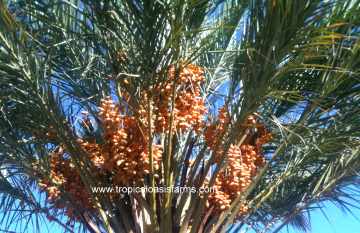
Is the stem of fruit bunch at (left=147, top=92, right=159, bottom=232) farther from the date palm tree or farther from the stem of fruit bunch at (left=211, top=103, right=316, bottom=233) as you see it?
the stem of fruit bunch at (left=211, top=103, right=316, bottom=233)

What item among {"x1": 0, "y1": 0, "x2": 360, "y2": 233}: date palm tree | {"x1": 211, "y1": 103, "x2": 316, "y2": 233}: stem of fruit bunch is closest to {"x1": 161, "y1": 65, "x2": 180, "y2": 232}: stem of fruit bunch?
{"x1": 0, "y1": 0, "x2": 360, "y2": 233}: date palm tree

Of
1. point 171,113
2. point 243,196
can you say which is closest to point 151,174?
point 171,113

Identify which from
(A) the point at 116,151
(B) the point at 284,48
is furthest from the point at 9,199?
(B) the point at 284,48

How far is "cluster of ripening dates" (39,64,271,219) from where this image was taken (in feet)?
12.5

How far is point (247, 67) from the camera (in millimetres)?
3523

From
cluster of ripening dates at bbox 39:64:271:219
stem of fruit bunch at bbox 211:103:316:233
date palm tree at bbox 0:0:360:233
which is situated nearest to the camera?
date palm tree at bbox 0:0:360:233

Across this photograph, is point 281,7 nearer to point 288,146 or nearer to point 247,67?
point 247,67

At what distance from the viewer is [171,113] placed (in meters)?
3.81

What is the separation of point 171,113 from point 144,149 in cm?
29

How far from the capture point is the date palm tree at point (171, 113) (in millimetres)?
3438

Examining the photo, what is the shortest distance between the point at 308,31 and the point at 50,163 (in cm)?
196

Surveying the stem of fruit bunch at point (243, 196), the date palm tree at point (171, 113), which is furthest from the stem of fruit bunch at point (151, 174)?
the stem of fruit bunch at point (243, 196)

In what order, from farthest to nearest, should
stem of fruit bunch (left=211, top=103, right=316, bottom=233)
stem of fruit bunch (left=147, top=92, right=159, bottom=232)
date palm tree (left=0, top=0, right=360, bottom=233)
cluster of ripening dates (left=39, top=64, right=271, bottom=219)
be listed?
stem of fruit bunch (left=211, top=103, right=316, bottom=233)
cluster of ripening dates (left=39, top=64, right=271, bottom=219)
stem of fruit bunch (left=147, top=92, right=159, bottom=232)
date palm tree (left=0, top=0, right=360, bottom=233)

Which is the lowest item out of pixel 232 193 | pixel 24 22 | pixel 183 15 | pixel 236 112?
pixel 232 193
